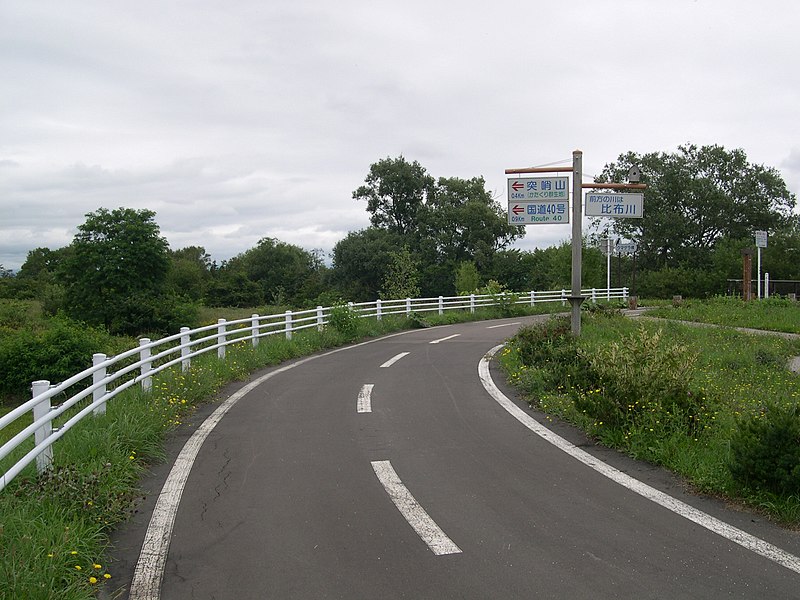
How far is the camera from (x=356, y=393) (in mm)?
11242

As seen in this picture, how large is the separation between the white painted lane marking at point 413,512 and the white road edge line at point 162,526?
1.89m

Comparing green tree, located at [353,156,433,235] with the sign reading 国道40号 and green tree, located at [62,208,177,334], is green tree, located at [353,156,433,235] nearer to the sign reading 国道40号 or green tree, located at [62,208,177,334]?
green tree, located at [62,208,177,334]

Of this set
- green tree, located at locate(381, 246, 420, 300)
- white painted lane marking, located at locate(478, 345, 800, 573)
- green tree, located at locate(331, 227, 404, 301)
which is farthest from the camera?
green tree, located at locate(331, 227, 404, 301)

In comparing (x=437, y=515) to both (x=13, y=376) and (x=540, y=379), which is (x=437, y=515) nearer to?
(x=540, y=379)

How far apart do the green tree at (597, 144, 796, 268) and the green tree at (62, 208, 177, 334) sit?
138 ft

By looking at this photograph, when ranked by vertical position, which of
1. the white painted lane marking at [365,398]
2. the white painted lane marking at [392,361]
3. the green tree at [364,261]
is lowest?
the white painted lane marking at [392,361]

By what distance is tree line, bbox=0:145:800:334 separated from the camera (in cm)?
4888

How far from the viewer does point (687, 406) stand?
7.80 meters

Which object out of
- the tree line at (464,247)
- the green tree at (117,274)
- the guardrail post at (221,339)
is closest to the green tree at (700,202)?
the tree line at (464,247)

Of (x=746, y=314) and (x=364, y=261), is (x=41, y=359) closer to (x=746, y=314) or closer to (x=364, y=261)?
(x=746, y=314)

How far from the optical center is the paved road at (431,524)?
429cm

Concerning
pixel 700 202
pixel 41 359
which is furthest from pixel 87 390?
pixel 700 202

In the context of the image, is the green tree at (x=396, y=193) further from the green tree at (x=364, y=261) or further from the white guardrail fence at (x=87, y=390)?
the white guardrail fence at (x=87, y=390)

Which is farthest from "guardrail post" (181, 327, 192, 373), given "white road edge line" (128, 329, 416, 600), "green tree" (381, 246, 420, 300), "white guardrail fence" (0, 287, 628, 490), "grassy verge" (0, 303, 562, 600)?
"green tree" (381, 246, 420, 300)
